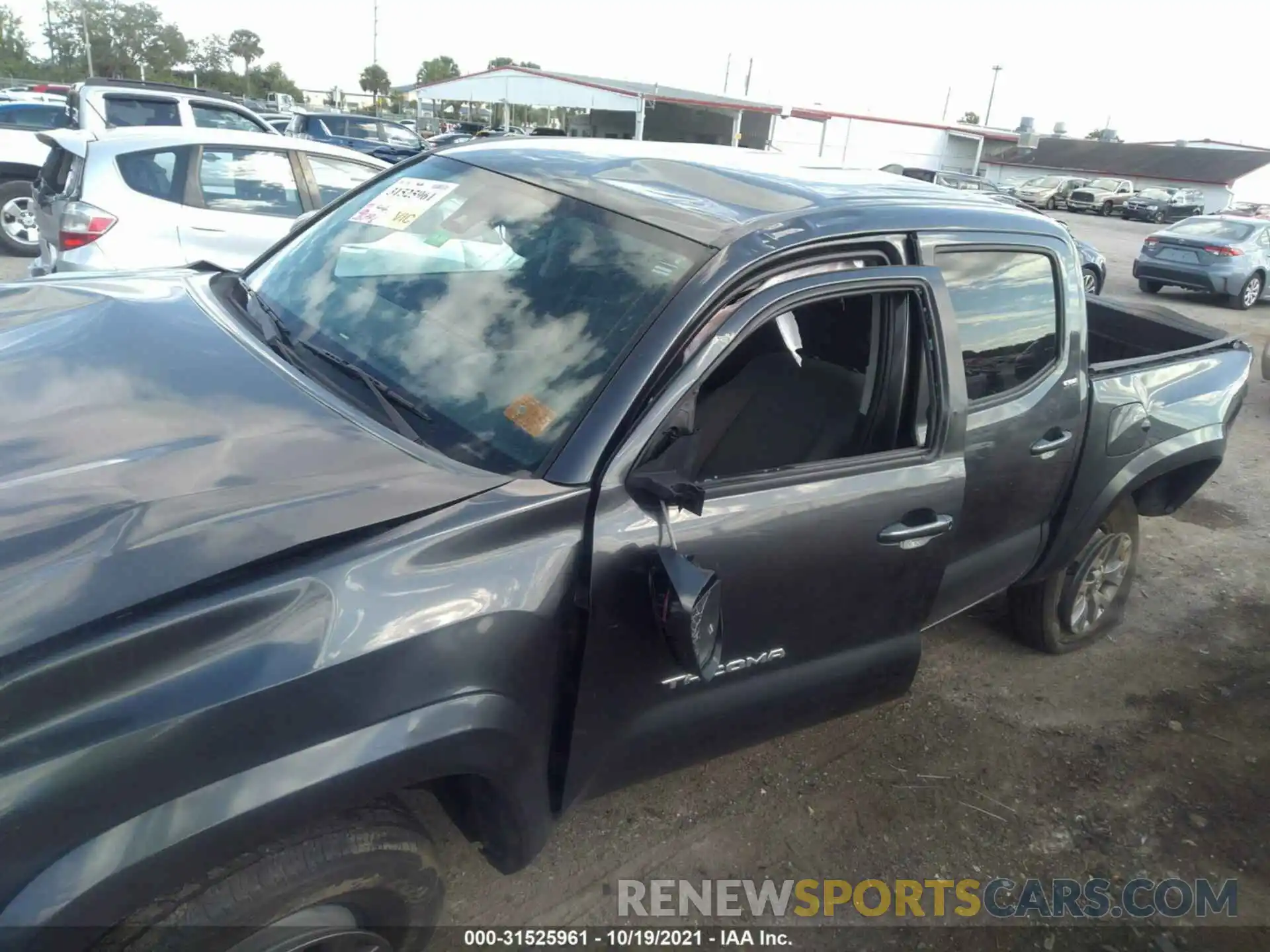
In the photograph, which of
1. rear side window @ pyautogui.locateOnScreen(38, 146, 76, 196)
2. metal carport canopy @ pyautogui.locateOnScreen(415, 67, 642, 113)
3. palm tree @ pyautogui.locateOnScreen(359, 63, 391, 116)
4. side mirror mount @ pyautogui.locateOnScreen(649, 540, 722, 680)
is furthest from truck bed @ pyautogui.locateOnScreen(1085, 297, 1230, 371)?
palm tree @ pyautogui.locateOnScreen(359, 63, 391, 116)

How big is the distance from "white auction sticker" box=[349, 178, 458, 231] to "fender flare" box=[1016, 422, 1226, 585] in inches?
97.5

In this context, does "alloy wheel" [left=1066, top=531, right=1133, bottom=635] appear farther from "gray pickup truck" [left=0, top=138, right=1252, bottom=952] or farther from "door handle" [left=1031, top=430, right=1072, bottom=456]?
"door handle" [left=1031, top=430, right=1072, bottom=456]

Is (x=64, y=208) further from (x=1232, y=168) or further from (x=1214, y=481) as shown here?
(x=1232, y=168)

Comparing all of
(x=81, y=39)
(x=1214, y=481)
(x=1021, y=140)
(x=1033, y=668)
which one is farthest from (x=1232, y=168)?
(x=81, y=39)

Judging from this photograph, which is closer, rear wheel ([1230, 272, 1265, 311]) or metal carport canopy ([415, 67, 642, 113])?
rear wheel ([1230, 272, 1265, 311])

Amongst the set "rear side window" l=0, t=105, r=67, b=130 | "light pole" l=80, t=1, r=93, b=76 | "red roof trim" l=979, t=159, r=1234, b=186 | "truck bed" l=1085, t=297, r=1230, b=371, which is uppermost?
"light pole" l=80, t=1, r=93, b=76

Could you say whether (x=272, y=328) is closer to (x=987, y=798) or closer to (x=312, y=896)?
(x=312, y=896)

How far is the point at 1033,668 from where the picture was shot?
13.1 feet

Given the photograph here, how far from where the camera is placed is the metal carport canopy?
121 feet

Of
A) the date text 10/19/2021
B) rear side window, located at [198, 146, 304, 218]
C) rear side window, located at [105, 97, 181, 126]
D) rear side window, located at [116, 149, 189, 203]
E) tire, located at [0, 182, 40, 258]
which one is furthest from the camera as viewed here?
rear side window, located at [105, 97, 181, 126]

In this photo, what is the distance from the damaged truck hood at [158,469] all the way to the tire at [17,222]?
871cm

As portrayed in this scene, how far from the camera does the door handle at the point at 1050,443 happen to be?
304 cm

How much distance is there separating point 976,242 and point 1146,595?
2.82 meters

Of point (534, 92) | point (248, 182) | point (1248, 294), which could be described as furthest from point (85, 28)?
point (1248, 294)
